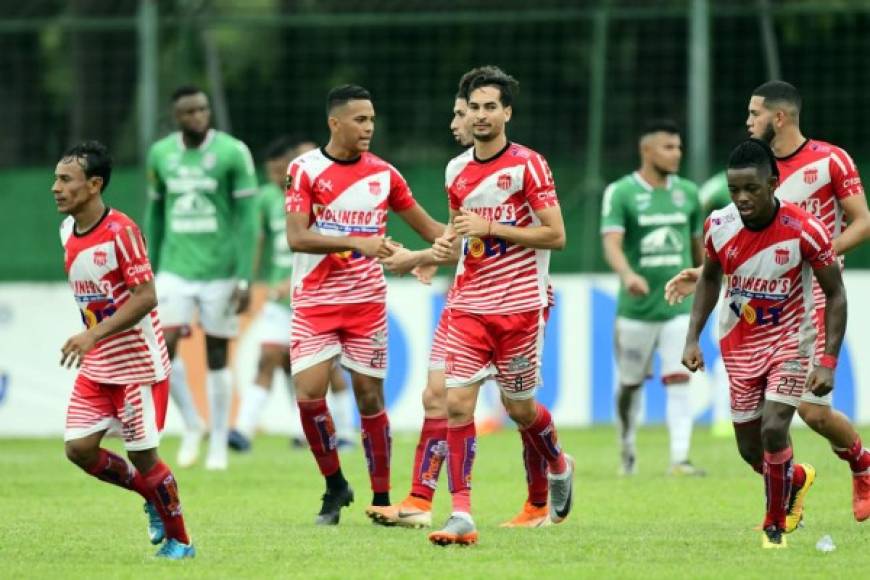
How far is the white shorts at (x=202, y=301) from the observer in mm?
14758

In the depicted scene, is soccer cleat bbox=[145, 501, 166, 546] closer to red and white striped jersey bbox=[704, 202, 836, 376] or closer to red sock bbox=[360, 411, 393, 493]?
red sock bbox=[360, 411, 393, 493]

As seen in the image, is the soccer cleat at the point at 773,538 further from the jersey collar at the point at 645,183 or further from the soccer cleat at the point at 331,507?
the jersey collar at the point at 645,183

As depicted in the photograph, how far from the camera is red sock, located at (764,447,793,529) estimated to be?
9.09 metres

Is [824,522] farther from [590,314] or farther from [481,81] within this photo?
[590,314]

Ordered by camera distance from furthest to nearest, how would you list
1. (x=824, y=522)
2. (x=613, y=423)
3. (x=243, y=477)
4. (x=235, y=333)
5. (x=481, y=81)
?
(x=613, y=423), (x=235, y=333), (x=243, y=477), (x=824, y=522), (x=481, y=81)

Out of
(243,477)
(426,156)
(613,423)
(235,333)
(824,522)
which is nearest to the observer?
(824,522)

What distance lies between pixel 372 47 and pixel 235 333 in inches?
244

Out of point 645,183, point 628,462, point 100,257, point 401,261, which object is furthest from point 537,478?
point 645,183

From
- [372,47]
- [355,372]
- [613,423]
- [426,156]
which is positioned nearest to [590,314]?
[613,423]

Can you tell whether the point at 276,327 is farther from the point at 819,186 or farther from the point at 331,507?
the point at 819,186

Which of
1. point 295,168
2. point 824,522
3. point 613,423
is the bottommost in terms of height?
point 613,423

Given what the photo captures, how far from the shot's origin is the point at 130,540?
9977 mm

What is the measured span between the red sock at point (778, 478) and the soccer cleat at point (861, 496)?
1.27 meters

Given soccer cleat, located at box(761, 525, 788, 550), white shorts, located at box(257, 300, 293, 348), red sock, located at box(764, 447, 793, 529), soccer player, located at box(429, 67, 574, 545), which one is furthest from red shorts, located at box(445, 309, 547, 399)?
white shorts, located at box(257, 300, 293, 348)
